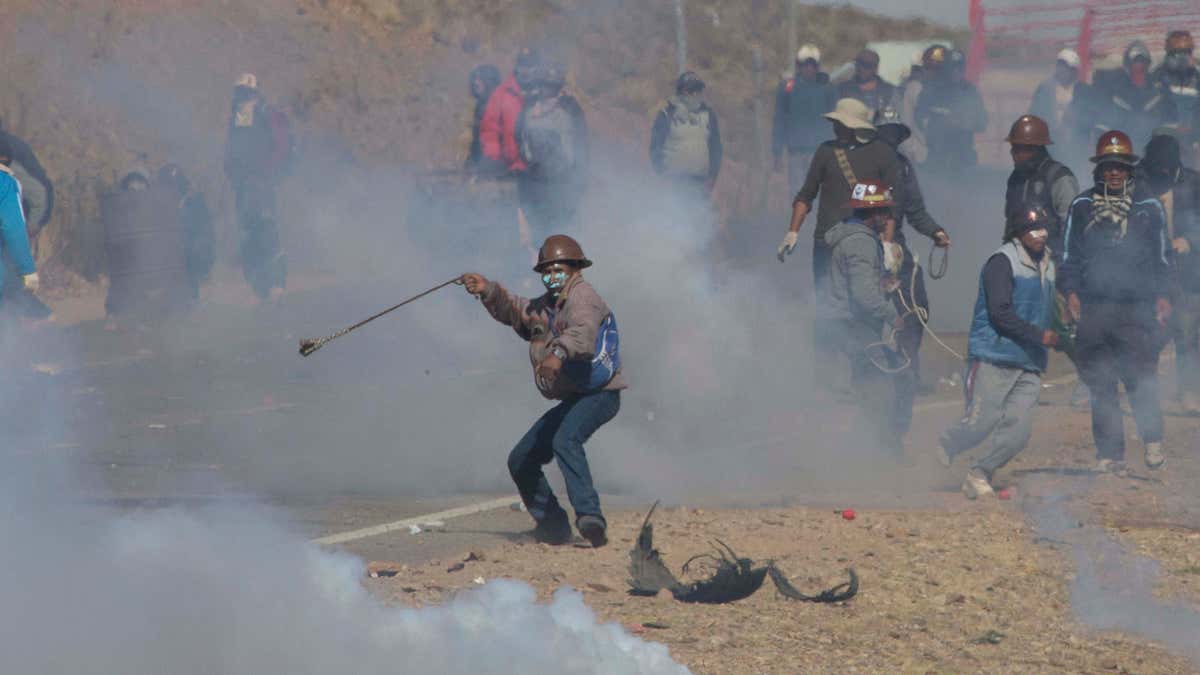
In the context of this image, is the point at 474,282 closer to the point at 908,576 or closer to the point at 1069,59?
the point at 908,576

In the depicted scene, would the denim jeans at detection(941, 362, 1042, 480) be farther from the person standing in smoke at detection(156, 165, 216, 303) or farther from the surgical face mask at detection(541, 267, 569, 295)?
the person standing in smoke at detection(156, 165, 216, 303)

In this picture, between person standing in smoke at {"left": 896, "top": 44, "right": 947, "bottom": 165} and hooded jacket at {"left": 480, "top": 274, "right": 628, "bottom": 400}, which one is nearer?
hooded jacket at {"left": 480, "top": 274, "right": 628, "bottom": 400}

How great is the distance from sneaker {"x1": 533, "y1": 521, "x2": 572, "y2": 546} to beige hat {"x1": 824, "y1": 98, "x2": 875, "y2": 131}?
3497 mm

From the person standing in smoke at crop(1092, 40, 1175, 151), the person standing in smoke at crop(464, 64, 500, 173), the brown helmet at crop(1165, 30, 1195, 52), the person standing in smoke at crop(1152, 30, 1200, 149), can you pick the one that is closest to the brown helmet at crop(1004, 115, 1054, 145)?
the person standing in smoke at crop(464, 64, 500, 173)

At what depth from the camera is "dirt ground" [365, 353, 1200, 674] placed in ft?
21.4

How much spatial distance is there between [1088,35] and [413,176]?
796 centimetres

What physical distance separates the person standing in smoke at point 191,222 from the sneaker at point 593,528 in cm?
919

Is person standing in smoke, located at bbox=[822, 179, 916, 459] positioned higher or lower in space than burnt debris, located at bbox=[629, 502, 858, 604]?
higher

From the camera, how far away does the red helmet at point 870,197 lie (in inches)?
404

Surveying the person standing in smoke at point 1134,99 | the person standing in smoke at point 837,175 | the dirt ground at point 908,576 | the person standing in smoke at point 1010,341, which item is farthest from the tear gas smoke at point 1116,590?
the person standing in smoke at point 1134,99

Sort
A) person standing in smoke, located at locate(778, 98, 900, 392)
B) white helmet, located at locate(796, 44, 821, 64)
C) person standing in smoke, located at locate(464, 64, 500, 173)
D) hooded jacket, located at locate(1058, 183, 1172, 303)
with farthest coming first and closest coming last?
white helmet, located at locate(796, 44, 821, 64), person standing in smoke, located at locate(464, 64, 500, 173), person standing in smoke, located at locate(778, 98, 900, 392), hooded jacket, located at locate(1058, 183, 1172, 303)

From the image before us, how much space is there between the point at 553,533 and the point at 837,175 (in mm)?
3367

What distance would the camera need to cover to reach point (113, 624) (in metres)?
5.63

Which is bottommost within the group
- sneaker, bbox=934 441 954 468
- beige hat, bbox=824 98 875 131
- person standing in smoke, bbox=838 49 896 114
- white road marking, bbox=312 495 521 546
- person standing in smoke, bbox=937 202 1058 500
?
white road marking, bbox=312 495 521 546
